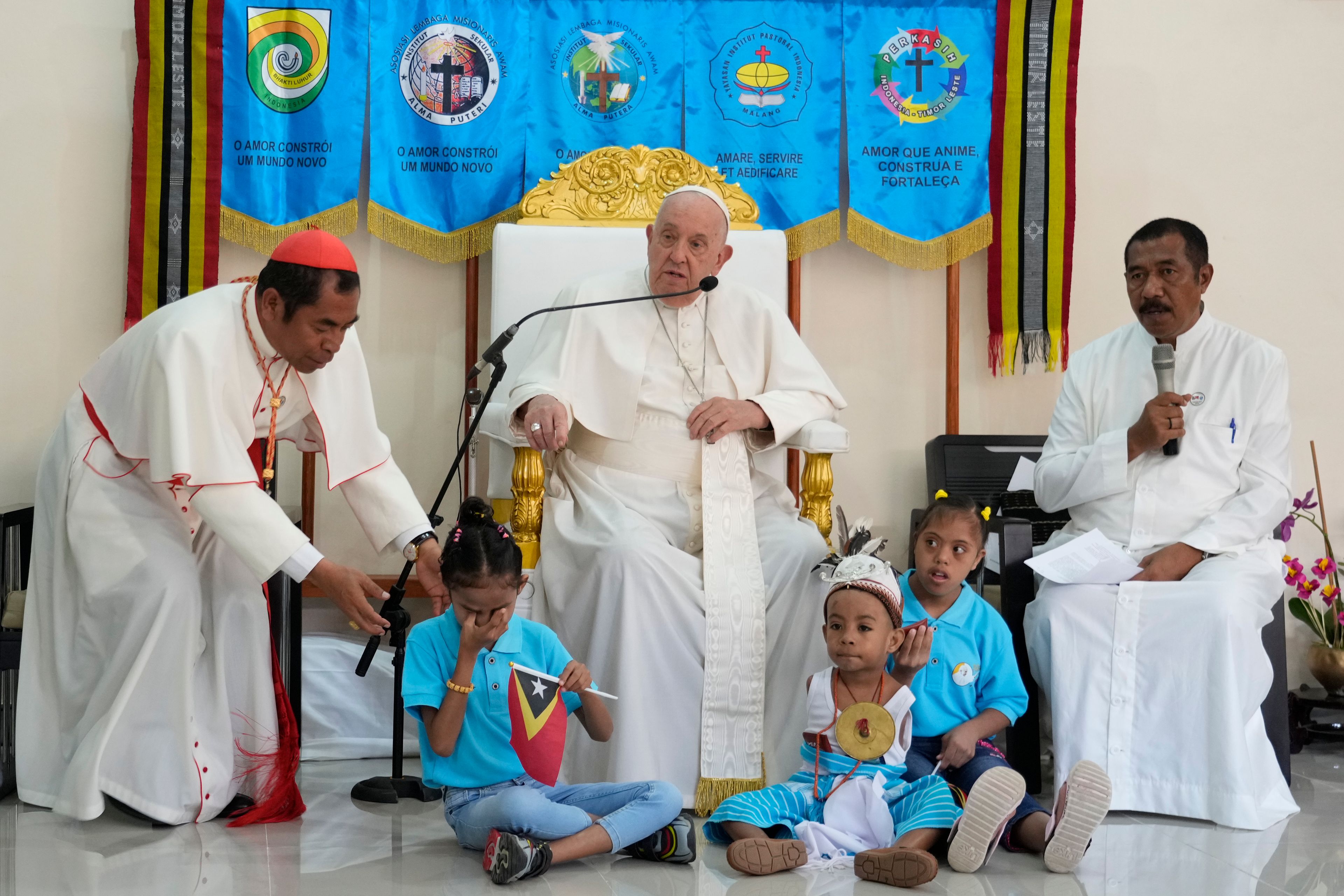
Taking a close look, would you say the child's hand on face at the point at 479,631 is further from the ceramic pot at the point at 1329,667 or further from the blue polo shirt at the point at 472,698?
the ceramic pot at the point at 1329,667

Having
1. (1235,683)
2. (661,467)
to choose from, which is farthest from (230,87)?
(1235,683)

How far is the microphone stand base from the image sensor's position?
3.74m

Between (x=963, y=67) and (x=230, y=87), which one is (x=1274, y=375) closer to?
(x=963, y=67)

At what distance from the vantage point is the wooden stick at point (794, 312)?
532 centimetres

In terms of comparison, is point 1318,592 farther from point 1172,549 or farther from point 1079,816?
point 1079,816

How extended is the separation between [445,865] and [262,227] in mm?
3004

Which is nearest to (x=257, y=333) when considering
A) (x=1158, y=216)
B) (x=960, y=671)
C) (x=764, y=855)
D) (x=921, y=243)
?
(x=764, y=855)

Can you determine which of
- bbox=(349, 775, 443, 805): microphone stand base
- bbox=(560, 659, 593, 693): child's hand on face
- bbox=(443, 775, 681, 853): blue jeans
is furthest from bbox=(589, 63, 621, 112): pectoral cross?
bbox=(443, 775, 681, 853): blue jeans

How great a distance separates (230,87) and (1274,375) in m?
3.97

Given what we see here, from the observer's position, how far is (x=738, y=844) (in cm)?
293

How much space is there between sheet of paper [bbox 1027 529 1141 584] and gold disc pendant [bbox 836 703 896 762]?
951mm

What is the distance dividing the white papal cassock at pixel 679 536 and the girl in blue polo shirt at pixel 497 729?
546 millimetres

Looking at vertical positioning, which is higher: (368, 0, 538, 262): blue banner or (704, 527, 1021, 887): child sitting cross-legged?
(368, 0, 538, 262): blue banner

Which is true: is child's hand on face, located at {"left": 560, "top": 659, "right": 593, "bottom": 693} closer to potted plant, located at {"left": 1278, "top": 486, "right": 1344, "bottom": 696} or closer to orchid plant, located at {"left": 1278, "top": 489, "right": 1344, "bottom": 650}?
potted plant, located at {"left": 1278, "top": 486, "right": 1344, "bottom": 696}
